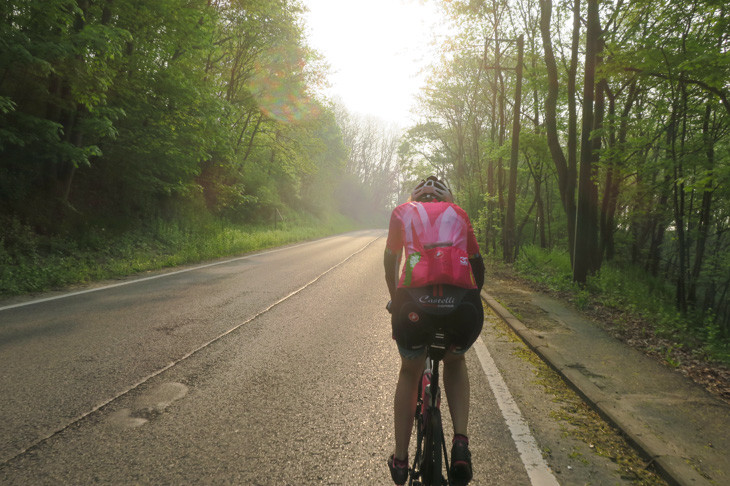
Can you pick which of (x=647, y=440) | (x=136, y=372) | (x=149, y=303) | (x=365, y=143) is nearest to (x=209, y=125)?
(x=149, y=303)

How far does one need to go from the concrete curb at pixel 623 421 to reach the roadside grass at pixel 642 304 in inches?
71.2

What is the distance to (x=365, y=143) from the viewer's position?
67.8 meters

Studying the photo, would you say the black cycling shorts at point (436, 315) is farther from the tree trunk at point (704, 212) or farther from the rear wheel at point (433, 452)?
the tree trunk at point (704, 212)

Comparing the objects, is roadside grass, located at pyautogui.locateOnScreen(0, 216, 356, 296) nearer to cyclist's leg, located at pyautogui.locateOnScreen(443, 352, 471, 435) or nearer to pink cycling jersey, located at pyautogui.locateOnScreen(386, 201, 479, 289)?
pink cycling jersey, located at pyautogui.locateOnScreen(386, 201, 479, 289)

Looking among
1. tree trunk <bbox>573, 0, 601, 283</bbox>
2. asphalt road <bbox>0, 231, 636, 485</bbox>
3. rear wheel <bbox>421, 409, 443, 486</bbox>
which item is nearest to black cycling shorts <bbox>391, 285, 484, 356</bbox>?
rear wheel <bbox>421, 409, 443, 486</bbox>

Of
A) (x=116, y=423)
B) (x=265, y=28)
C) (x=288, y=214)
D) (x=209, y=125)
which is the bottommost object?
(x=116, y=423)

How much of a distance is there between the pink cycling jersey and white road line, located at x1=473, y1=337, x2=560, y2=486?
156 centimetres

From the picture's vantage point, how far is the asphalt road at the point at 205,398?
8.96 feet

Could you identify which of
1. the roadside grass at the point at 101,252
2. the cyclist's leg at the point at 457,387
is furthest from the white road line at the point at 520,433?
the roadside grass at the point at 101,252

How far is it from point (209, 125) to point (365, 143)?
5437cm

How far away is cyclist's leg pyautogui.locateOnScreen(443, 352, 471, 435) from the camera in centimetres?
241

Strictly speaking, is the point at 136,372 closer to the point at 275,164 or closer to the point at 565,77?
the point at 565,77

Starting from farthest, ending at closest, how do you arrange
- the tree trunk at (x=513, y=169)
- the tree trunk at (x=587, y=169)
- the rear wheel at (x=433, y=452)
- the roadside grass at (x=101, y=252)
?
the tree trunk at (x=513, y=169)
the tree trunk at (x=587, y=169)
the roadside grass at (x=101, y=252)
the rear wheel at (x=433, y=452)

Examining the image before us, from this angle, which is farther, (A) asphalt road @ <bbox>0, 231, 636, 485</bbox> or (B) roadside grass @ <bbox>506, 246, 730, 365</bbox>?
(B) roadside grass @ <bbox>506, 246, 730, 365</bbox>
